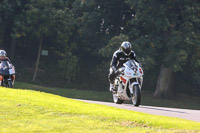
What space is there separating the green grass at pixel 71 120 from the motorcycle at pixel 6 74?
5.27 metres

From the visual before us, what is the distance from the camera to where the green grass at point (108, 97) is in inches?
1254

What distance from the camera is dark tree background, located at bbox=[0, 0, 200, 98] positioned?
3444cm

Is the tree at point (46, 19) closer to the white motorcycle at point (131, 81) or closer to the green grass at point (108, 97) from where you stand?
the green grass at point (108, 97)

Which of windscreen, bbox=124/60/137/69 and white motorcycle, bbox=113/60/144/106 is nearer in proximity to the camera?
white motorcycle, bbox=113/60/144/106

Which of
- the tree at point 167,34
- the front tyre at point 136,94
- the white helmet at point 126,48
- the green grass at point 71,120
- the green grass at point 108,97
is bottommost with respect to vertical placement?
the green grass at point 108,97

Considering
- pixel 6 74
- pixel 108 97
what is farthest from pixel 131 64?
pixel 108 97

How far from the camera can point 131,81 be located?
14805mm

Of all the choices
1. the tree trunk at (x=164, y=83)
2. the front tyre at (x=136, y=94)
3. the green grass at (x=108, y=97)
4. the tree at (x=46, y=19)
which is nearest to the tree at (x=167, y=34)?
the tree trunk at (x=164, y=83)

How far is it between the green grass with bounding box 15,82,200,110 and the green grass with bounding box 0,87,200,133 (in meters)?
16.1

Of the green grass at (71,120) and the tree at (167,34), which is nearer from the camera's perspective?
the green grass at (71,120)

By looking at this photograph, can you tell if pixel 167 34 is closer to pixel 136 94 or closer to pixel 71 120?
pixel 136 94

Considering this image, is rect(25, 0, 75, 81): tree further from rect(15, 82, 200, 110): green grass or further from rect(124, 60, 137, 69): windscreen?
rect(124, 60, 137, 69): windscreen

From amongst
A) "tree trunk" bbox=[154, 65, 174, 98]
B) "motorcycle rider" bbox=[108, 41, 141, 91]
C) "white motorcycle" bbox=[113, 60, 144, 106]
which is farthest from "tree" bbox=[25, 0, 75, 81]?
"white motorcycle" bbox=[113, 60, 144, 106]

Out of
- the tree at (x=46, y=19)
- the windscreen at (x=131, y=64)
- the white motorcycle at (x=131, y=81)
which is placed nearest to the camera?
the white motorcycle at (x=131, y=81)
